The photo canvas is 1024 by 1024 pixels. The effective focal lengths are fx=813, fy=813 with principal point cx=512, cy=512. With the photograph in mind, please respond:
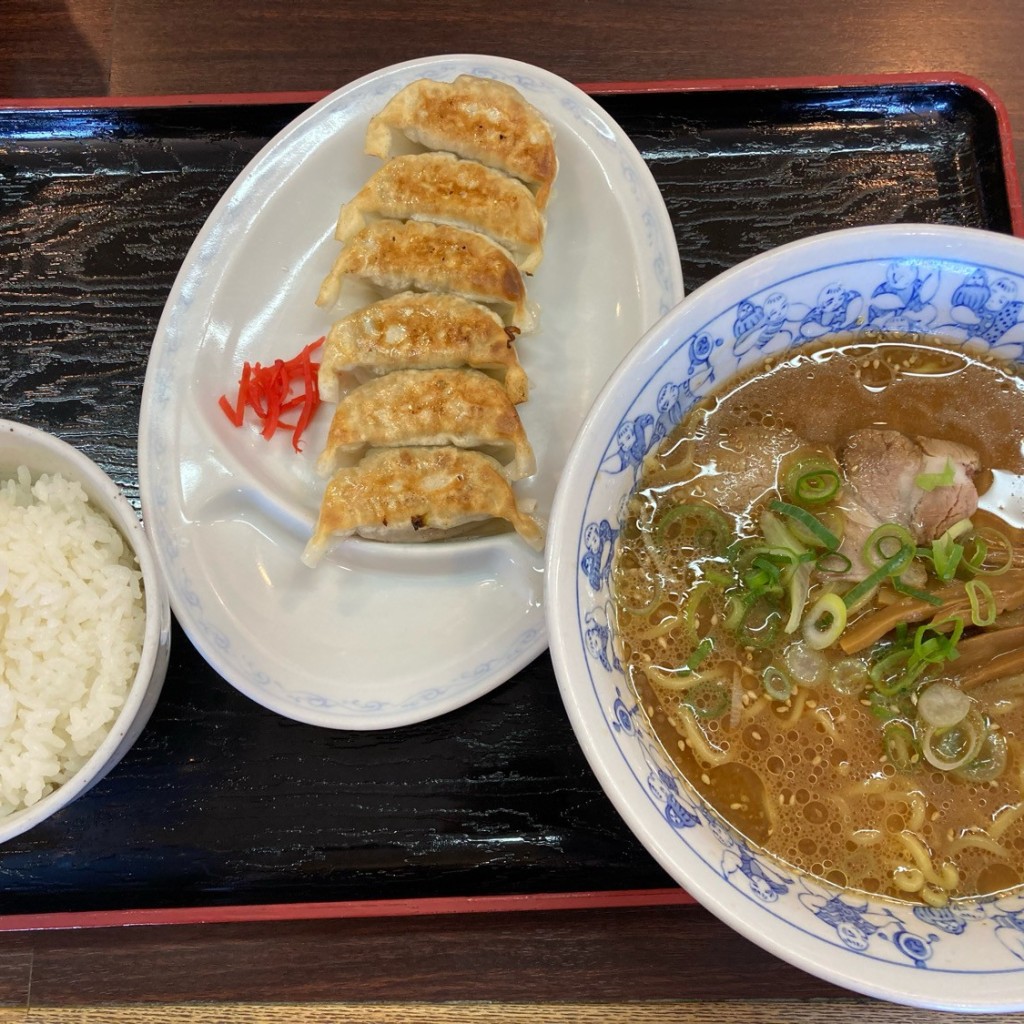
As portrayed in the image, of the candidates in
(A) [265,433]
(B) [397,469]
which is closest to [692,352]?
(B) [397,469]

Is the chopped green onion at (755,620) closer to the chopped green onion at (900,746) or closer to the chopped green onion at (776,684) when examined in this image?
the chopped green onion at (776,684)

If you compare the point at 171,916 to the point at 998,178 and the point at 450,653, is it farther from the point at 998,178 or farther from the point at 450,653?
the point at 998,178

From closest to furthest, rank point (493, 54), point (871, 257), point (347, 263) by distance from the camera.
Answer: point (871, 257)
point (347, 263)
point (493, 54)

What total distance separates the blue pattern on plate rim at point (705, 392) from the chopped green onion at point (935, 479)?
0.87 ft

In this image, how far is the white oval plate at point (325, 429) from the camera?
1.88 m

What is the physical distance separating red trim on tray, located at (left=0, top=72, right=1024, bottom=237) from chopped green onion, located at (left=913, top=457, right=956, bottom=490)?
982 mm

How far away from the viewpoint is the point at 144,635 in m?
1.82

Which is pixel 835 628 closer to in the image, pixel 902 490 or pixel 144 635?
pixel 902 490

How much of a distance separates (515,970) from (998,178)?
2274 mm

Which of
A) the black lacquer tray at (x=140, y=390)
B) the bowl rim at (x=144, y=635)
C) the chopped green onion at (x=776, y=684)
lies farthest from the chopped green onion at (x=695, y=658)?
the bowl rim at (x=144, y=635)

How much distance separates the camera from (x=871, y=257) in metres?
1.38

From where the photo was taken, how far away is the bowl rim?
1.64m

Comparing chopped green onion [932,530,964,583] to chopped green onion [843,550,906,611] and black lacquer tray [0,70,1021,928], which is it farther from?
black lacquer tray [0,70,1021,928]

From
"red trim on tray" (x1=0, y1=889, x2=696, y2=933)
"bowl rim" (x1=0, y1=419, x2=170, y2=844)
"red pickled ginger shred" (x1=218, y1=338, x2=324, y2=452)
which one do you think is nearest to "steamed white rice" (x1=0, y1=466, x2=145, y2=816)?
"bowl rim" (x1=0, y1=419, x2=170, y2=844)
